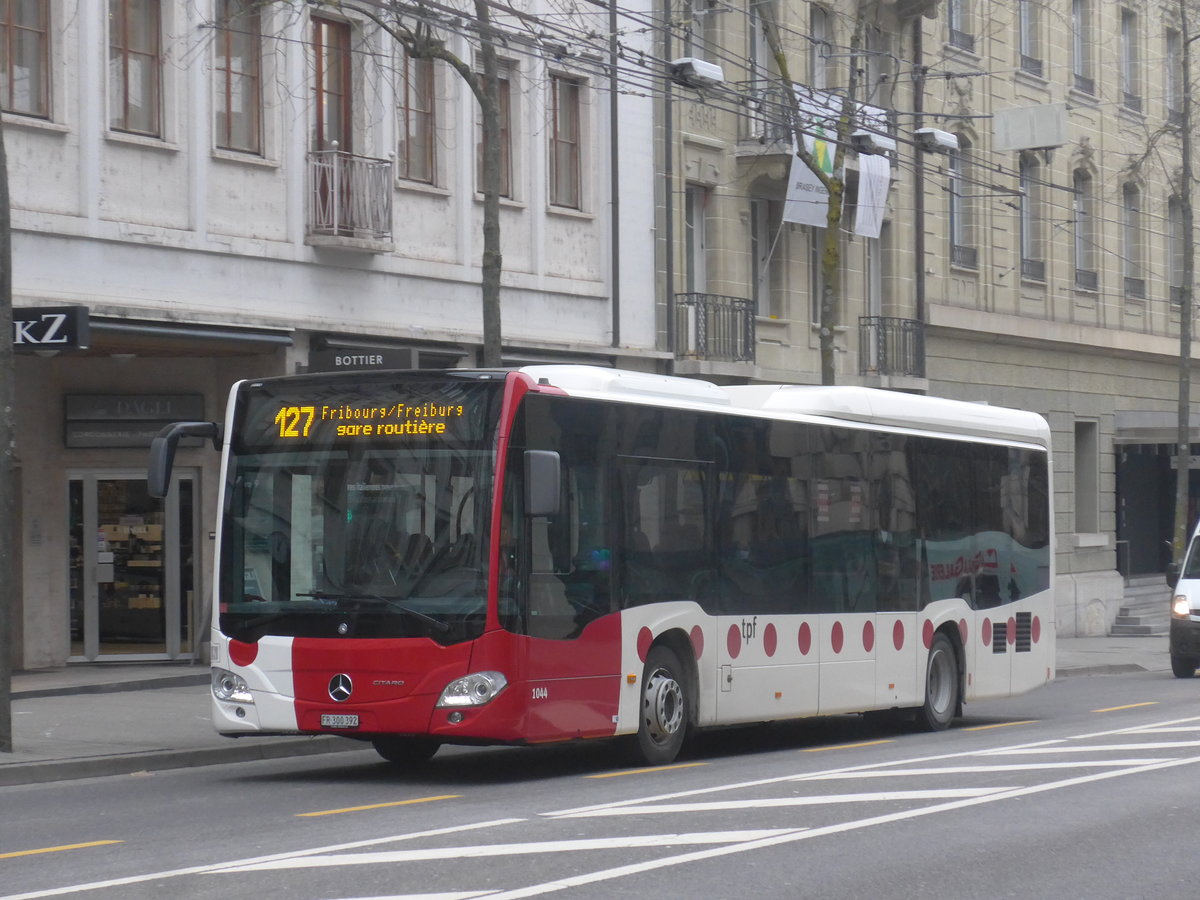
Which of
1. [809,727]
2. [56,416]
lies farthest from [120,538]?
[809,727]

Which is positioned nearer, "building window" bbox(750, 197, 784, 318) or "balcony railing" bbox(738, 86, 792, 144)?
"balcony railing" bbox(738, 86, 792, 144)

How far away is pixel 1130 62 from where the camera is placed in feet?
140

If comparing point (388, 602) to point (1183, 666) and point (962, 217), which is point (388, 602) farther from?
point (962, 217)

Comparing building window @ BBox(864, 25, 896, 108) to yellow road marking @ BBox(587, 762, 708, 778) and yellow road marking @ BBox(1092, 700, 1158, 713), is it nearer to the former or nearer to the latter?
yellow road marking @ BBox(1092, 700, 1158, 713)

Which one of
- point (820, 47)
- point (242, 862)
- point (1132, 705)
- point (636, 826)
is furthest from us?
point (820, 47)

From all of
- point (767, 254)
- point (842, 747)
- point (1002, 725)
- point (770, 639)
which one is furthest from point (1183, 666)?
point (770, 639)

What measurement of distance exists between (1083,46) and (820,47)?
11.4m

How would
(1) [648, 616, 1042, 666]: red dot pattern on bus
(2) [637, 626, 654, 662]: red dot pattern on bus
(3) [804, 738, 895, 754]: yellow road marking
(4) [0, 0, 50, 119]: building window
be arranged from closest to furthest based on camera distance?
(1) [648, 616, 1042, 666]: red dot pattern on bus
(2) [637, 626, 654, 662]: red dot pattern on bus
(3) [804, 738, 895, 754]: yellow road marking
(4) [0, 0, 50, 119]: building window

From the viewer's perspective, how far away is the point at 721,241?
96.9 feet

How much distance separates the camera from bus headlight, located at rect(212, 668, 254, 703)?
13.1 m

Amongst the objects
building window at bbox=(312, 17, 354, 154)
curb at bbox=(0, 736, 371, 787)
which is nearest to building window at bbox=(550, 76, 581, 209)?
building window at bbox=(312, 17, 354, 154)

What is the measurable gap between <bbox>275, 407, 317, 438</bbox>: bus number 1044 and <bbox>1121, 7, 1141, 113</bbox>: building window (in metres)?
32.5

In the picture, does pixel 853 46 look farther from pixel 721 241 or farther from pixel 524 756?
pixel 524 756

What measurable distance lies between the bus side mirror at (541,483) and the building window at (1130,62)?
32556mm
